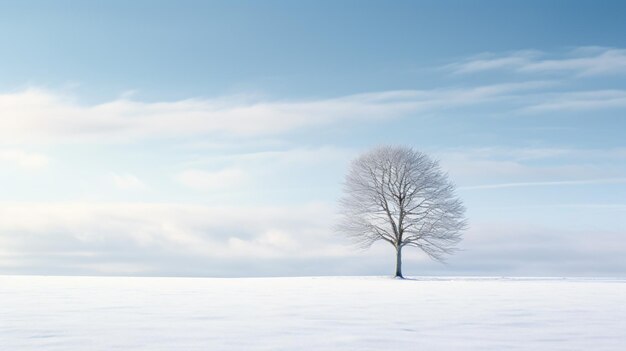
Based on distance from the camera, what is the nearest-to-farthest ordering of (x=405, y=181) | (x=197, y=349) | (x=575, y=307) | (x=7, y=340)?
(x=197, y=349) < (x=7, y=340) < (x=575, y=307) < (x=405, y=181)

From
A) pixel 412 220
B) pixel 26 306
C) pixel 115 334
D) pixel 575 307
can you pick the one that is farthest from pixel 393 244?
pixel 115 334

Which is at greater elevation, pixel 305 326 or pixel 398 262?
pixel 398 262

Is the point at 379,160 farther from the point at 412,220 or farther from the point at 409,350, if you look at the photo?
the point at 409,350

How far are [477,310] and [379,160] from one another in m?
32.4

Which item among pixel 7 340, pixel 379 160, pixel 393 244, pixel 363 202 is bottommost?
pixel 7 340

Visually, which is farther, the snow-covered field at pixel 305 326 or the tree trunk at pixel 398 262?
the tree trunk at pixel 398 262

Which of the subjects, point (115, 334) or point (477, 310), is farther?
point (477, 310)

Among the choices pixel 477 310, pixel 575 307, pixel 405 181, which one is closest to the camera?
pixel 477 310

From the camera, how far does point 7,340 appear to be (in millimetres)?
8406

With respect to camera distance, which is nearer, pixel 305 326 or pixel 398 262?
pixel 305 326

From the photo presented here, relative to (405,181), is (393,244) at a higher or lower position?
lower

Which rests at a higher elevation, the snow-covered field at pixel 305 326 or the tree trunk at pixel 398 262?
the tree trunk at pixel 398 262

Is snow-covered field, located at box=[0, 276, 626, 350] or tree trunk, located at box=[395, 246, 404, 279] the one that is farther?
tree trunk, located at box=[395, 246, 404, 279]

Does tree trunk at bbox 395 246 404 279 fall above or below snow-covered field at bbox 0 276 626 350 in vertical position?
above
